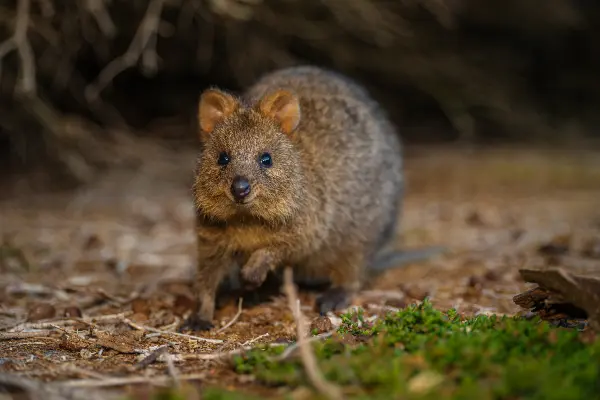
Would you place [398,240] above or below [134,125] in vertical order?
below

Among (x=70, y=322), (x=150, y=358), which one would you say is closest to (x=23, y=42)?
(x=70, y=322)

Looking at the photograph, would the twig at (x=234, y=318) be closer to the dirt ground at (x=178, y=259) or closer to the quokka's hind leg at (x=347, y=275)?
the dirt ground at (x=178, y=259)

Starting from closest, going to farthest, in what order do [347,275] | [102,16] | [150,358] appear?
1. [150,358]
2. [347,275]
3. [102,16]

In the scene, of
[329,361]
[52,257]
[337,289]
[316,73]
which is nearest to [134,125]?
[52,257]

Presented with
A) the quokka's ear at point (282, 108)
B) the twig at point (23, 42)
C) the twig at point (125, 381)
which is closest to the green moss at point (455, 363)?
the twig at point (125, 381)

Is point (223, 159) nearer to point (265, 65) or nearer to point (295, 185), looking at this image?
point (295, 185)

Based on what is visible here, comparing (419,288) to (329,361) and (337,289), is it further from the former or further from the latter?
(329,361)
